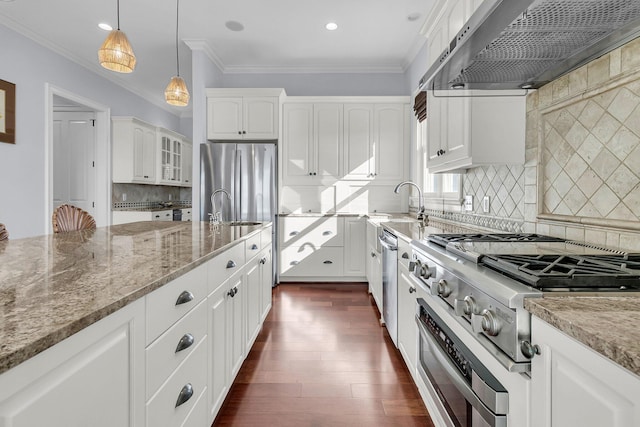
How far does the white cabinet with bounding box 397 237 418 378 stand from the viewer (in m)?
1.83

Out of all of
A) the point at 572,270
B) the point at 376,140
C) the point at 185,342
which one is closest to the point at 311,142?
the point at 376,140

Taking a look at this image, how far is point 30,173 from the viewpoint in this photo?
12.8ft

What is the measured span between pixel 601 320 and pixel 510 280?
10.5 inches

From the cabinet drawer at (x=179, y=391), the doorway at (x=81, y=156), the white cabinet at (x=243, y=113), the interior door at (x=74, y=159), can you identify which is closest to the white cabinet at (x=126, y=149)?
the doorway at (x=81, y=156)

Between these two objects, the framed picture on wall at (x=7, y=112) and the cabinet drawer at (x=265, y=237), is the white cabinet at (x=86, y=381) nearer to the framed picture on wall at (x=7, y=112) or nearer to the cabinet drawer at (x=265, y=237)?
the cabinet drawer at (x=265, y=237)

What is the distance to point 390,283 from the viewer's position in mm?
2471

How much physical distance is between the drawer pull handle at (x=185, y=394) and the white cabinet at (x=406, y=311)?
1.09m

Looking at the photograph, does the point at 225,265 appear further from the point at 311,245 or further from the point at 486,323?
the point at 311,245

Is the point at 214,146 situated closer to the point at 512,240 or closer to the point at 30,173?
the point at 30,173

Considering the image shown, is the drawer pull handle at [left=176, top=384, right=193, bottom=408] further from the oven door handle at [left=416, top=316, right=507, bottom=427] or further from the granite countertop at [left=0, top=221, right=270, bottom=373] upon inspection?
the oven door handle at [left=416, top=316, right=507, bottom=427]

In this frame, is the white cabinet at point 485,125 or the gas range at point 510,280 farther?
the white cabinet at point 485,125

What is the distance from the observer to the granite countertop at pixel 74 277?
22.8 inches

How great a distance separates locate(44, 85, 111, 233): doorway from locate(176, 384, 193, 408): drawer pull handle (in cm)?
509

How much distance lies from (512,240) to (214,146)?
11.5 ft
